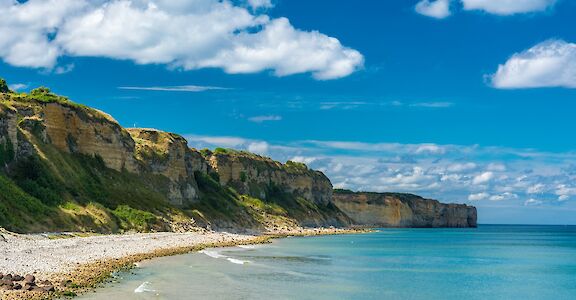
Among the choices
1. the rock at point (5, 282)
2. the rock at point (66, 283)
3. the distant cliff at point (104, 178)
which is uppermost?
the distant cliff at point (104, 178)

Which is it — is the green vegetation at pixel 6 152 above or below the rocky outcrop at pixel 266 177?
below

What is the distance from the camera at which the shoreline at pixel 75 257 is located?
2683cm

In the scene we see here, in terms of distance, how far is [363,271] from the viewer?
144 feet

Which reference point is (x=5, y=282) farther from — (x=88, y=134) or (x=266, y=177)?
(x=266, y=177)

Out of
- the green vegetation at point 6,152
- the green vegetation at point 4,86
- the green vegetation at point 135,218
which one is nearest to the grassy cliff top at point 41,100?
the green vegetation at point 4,86

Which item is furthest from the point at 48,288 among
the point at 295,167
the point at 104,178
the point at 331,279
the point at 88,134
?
the point at 295,167

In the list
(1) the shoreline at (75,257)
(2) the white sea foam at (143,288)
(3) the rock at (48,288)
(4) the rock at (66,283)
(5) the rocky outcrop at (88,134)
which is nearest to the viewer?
(3) the rock at (48,288)

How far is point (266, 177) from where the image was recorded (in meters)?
155

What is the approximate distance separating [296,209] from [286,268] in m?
112

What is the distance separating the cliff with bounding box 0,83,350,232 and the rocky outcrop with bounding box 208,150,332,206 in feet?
1.54

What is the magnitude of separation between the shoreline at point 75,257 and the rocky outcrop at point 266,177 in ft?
248

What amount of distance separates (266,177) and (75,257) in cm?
11694

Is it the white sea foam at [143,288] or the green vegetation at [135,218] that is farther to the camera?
the green vegetation at [135,218]

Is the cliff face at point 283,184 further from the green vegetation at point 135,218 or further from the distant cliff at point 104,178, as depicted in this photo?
the green vegetation at point 135,218
